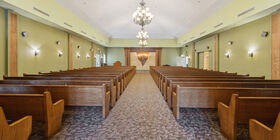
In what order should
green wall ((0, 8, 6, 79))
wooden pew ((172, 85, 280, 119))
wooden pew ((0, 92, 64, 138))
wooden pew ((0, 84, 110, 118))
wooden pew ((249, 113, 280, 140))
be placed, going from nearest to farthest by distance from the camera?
1. wooden pew ((249, 113, 280, 140))
2. wooden pew ((0, 92, 64, 138))
3. wooden pew ((172, 85, 280, 119))
4. wooden pew ((0, 84, 110, 118))
5. green wall ((0, 8, 6, 79))

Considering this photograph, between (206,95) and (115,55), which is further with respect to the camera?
(115,55)

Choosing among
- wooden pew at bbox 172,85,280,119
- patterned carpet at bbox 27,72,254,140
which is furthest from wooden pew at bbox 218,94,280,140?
wooden pew at bbox 172,85,280,119

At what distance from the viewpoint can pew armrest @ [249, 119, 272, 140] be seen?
151cm

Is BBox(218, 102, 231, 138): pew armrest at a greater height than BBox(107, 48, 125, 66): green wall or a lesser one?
lesser

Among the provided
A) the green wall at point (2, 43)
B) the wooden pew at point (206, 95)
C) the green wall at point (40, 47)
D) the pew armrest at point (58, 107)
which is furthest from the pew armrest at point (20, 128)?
the green wall at point (40, 47)

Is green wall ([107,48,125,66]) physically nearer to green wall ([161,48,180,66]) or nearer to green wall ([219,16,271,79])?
green wall ([161,48,180,66])

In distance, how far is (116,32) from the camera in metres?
15.1

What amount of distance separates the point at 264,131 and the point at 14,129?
8.72ft

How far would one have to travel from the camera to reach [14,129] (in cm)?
157

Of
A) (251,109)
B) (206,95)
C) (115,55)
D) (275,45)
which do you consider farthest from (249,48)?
→ (115,55)

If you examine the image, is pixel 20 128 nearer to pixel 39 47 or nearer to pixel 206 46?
pixel 39 47

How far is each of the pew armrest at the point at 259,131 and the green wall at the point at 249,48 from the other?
492 cm

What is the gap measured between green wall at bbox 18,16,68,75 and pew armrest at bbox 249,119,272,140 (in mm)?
7020

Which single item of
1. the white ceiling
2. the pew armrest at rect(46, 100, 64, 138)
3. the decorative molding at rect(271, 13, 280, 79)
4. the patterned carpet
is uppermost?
the white ceiling
